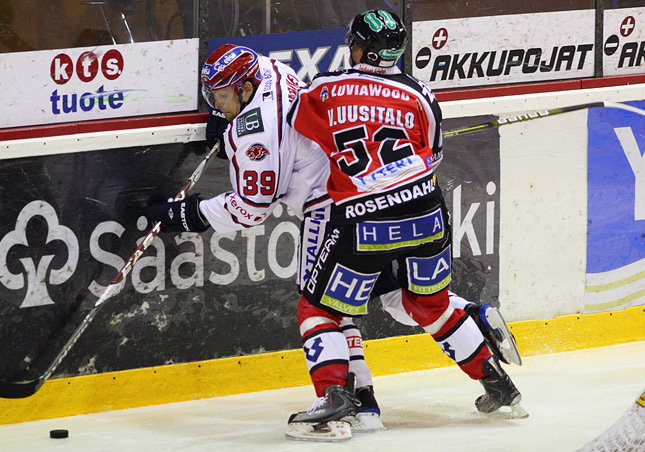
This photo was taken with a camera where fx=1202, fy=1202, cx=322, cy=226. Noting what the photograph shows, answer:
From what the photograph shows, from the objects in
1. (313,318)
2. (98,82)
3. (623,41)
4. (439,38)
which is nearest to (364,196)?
(313,318)

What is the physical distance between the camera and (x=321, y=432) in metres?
4.14

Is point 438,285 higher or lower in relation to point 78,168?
lower

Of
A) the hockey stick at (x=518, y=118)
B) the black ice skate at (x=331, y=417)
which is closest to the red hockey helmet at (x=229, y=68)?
the hockey stick at (x=518, y=118)

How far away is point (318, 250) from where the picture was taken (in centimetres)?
421

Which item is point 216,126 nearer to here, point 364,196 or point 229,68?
point 229,68

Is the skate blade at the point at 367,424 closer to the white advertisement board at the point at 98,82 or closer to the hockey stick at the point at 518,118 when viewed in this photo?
the hockey stick at the point at 518,118

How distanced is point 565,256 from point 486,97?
2.77ft

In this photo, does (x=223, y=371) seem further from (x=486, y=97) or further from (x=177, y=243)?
(x=486, y=97)

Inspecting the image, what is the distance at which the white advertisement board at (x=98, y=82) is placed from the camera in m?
4.38

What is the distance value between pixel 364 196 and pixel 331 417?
2.51 feet

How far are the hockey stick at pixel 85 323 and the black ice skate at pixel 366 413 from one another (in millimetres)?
952

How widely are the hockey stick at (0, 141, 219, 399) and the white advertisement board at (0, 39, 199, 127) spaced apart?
376 mm

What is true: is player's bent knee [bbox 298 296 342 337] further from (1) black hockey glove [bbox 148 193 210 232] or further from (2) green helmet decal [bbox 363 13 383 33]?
(2) green helmet decal [bbox 363 13 383 33]

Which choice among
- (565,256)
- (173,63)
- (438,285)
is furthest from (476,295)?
(173,63)
